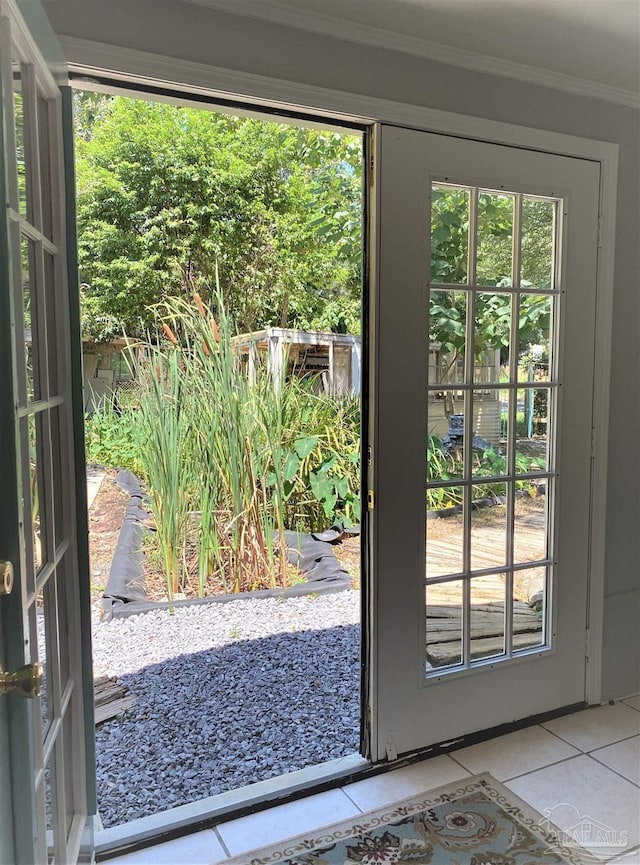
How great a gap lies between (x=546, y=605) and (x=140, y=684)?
1968 millimetres

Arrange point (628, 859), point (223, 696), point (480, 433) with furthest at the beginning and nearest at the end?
1. point (223, 696)
2. point (480, 433)
3. point (628, 859)

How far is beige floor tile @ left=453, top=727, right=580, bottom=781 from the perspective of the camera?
7.16 feet

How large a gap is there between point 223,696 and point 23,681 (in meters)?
2.11

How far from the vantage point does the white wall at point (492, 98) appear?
1.70 metres

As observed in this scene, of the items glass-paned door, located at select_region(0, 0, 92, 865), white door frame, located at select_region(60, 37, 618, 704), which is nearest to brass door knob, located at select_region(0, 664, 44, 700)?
glass-paned door, located at select_region(0, 0, 92, 865)

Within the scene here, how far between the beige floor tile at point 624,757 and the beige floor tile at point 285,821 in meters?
0.95

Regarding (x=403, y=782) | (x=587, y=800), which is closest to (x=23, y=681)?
(x=403, y=782)

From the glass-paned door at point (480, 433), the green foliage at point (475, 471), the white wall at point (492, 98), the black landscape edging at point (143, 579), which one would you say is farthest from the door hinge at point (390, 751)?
the black landscape edging at point (143, 579)

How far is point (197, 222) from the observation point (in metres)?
7.68

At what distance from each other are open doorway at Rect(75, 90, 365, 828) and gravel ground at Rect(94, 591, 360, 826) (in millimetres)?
10

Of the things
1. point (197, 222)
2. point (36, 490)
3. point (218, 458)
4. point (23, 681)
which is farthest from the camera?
point (197, 222)

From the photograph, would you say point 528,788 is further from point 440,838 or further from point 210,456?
point 210,456

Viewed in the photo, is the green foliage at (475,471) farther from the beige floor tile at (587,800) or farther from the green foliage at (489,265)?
the beige floor tile at (587,800)

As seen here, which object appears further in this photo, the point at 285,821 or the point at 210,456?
the point at 210,456
